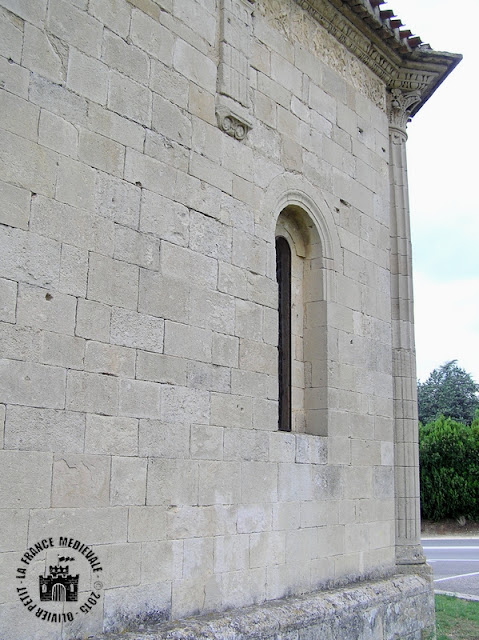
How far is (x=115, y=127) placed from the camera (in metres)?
5.42

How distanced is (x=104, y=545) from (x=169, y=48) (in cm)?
394

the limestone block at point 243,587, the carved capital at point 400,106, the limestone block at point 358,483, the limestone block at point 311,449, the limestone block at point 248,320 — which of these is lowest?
the limestone block at point 243,587

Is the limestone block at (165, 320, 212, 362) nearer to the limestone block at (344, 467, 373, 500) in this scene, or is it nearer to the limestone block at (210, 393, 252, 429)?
the limestone block at (210, 393, 252, 429)

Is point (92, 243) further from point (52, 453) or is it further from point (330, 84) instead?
point (330, 84)

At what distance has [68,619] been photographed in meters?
4.61

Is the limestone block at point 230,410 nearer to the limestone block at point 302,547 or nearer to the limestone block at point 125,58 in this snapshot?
the limestone block at point 302,547

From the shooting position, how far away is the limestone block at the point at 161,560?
5152mm

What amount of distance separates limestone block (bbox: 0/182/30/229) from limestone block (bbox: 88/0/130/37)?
1633 millimetres

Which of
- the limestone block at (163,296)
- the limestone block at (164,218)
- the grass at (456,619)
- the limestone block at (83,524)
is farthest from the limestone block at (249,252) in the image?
the grass at (456,619)

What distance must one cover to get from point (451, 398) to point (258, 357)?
3750 centimetres

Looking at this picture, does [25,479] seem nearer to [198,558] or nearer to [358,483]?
[198,558]

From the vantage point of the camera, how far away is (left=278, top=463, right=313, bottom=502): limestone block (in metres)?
6.49

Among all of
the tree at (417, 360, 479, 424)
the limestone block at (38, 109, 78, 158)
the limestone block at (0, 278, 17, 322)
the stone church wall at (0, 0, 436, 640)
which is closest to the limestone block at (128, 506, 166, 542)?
the stone church wall at (0, 0, 436, 640)

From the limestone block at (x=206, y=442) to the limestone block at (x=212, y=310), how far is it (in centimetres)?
82
